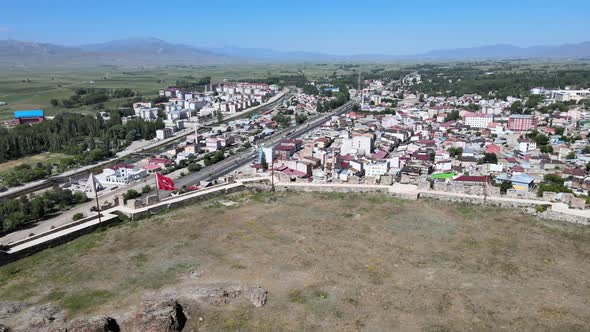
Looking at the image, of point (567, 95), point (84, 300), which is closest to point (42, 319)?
point (84, 300)

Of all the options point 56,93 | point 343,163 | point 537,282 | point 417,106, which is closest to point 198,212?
point 537,282

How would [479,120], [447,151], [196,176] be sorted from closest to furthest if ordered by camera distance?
1. [196,176]
2. [447,151]
3. [479,120]

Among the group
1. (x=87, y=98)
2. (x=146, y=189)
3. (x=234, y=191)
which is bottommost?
(x=146, y=189)

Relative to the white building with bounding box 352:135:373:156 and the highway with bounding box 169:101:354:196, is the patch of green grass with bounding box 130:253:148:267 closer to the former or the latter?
the highway with bounding box 169:101:354:196

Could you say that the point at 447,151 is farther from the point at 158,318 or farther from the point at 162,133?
the point at 158,318

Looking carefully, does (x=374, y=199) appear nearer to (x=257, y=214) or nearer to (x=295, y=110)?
(x=257, y=214)

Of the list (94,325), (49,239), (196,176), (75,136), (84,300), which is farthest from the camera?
(75,136)

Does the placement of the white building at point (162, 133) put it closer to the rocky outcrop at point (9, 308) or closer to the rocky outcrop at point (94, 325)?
the rocky outcrop at point (9, 308)
